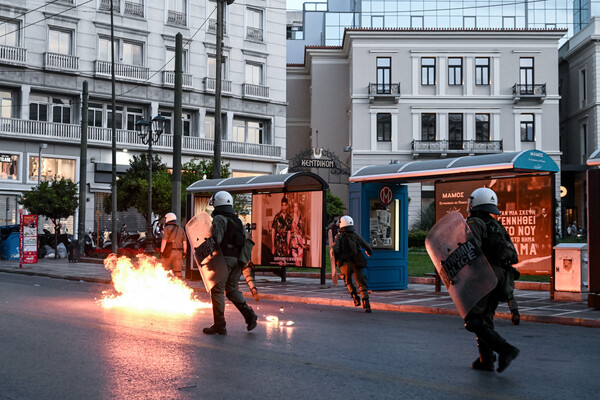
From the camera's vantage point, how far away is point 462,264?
6777mm

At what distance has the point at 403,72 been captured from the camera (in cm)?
5231

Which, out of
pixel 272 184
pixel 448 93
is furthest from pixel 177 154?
pixel 448 93

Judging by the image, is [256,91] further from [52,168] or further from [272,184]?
[272,184]

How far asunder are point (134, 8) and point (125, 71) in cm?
412

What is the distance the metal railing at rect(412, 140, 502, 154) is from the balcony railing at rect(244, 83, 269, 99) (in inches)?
458

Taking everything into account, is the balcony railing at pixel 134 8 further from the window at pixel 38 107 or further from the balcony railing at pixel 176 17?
the window at pixel 38 107

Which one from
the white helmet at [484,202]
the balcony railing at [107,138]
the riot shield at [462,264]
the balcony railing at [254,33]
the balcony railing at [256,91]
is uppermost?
the balcony railing at [254,33]

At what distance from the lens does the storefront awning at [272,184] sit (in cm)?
1783

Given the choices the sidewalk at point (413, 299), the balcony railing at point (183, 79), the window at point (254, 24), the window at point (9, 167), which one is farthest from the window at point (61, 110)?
the sidewalk at point (413, 299)

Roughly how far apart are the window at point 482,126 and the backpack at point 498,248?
4727cm

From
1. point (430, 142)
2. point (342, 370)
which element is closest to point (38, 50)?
point (430, 142)

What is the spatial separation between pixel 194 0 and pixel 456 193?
113ft

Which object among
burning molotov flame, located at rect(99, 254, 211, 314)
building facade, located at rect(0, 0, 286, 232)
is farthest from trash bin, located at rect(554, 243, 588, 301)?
building facade, located at rect(0, 0, 286, 232)

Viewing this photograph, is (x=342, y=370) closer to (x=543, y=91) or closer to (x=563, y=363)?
(x=563, y=363)
